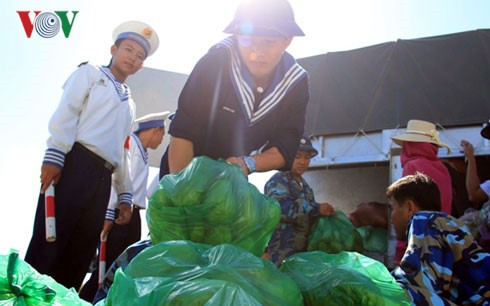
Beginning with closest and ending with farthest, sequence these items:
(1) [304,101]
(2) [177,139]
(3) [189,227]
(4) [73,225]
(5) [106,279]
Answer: (3) [189,227]
(5) [106,279]
(2) [177,139]
(1) [304,101]
(4) [73,225]

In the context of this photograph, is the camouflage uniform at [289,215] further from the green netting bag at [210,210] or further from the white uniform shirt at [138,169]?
the green netting bag at [210,210]

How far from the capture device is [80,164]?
3.14m

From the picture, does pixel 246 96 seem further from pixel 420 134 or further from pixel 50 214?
pixel 420 134

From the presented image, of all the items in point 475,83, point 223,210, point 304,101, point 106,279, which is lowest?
point 106,279

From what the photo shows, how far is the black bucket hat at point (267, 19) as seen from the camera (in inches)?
85.8

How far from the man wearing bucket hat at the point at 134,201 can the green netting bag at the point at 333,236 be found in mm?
1340

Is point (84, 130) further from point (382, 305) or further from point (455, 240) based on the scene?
point (382, 305)

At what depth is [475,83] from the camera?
21.1ft

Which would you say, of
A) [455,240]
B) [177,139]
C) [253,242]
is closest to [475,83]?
[455,240]

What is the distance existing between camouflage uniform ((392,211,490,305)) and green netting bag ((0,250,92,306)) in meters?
1.42

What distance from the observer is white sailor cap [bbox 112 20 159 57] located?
11.8 feet

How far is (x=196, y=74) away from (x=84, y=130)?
1.11 meters

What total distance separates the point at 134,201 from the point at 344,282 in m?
3.50

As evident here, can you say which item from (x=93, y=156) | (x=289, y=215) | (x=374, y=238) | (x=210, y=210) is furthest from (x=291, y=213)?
(x=210, y=210)
